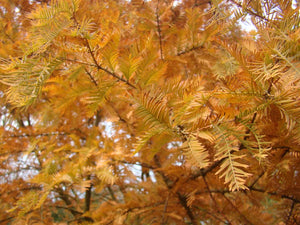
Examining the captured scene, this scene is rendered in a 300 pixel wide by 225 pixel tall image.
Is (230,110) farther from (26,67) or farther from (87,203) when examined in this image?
(87,203)

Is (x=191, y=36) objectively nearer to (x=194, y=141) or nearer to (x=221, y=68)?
(x=221, y=68)

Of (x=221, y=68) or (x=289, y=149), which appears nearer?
(x=289, y=149)

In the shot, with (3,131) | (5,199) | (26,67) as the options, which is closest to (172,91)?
(26,67)

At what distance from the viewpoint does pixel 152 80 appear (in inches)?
24.9

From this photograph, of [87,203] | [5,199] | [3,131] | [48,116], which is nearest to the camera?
[48,116]

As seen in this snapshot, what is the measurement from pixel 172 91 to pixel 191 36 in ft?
1.28

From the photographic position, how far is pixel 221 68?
2.54 feet

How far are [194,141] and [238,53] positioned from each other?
0.21 m

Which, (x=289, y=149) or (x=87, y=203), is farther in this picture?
(x=87, y=203)

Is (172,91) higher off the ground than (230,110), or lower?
higher

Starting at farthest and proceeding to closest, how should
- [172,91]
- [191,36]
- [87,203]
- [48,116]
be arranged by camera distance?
[87,203] → [48,116] → [191,36] → [172,91]

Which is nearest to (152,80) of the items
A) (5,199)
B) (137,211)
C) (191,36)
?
(191,36)

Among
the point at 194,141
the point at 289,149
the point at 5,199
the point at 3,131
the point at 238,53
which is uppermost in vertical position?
the point at 3,131

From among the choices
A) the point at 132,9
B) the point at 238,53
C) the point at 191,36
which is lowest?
the point at 238,53
